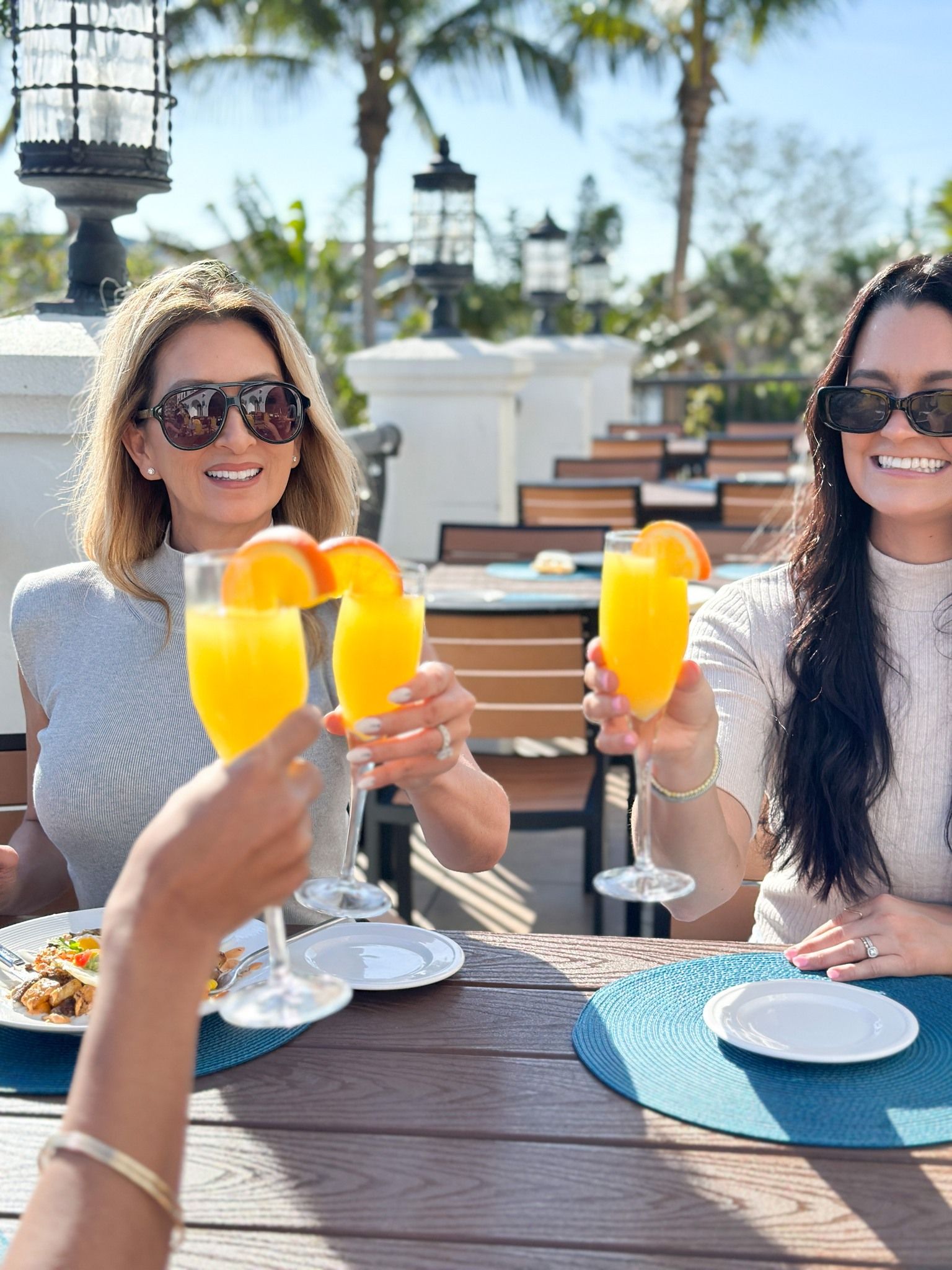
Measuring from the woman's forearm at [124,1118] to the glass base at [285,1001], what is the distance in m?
0.13

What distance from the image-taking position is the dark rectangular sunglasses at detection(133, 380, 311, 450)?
1980 millimetres

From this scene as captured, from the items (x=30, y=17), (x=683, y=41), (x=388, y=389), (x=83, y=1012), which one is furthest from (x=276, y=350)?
(x=683, y=41)

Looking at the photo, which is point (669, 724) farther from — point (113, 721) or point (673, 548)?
point (113, 721)

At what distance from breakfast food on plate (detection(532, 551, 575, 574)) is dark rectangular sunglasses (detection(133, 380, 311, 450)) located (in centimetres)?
239

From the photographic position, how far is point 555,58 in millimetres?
17609

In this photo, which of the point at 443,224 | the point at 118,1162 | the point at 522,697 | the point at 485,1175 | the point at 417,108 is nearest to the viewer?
the point at 118,1162

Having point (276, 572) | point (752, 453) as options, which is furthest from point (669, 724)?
point (752, 453)

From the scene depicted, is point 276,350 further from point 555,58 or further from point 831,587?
point 555,58

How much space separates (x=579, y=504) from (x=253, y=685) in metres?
4.85

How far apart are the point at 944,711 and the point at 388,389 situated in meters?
4.70

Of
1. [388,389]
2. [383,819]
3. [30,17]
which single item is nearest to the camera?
[30,17]

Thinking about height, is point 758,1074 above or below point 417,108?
below

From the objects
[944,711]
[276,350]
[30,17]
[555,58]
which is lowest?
[944,711]

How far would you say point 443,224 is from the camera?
625 centimetres
